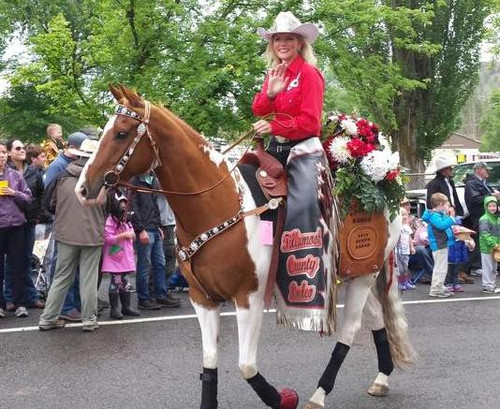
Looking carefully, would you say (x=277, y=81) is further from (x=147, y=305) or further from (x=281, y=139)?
(x=147, y=305)

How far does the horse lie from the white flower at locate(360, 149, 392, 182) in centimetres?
102

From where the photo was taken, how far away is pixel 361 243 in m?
4.79

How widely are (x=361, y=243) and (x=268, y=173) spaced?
96 cm

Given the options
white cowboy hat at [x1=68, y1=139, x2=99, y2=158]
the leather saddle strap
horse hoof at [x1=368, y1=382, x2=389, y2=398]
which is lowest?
horse hoof at [x1=368, y1=382, x2=389, y2=398]

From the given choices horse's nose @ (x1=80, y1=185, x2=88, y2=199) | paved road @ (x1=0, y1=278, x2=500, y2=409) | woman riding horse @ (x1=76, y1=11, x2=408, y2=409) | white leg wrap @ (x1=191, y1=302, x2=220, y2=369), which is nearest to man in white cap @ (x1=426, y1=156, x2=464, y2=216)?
paved road @ (x1=0, y1=278, x2=500, y2=409)

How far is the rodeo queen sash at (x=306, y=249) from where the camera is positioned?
422 centimetres

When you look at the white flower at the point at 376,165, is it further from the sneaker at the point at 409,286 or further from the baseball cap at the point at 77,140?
the sneaker at the point at 409,286

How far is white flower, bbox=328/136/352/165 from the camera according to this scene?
474cm

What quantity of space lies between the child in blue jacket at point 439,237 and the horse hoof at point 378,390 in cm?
449

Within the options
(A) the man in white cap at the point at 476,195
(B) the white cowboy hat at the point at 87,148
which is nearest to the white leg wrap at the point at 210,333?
(B) the white cowboy hat at the point at 87,148

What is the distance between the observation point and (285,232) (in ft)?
13.9

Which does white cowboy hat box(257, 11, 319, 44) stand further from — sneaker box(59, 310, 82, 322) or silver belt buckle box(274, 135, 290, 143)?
sneaker box(59, 310, 82, 322)

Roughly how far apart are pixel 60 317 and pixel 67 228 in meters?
1.12

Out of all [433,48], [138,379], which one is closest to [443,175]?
[433,48]
